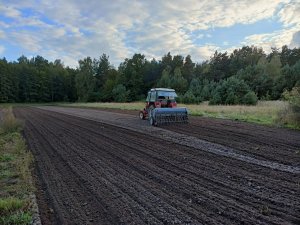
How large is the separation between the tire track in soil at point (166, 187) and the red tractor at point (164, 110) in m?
6.97

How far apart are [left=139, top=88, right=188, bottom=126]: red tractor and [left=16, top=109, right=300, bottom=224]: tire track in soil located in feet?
22.9

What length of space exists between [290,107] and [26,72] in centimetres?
9434

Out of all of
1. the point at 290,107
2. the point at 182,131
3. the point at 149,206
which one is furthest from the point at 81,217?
the point at 290,107

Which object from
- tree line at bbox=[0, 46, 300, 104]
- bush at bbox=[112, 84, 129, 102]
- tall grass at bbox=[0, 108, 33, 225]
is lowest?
tall grass at bbox=[0, 108, 33, 225]

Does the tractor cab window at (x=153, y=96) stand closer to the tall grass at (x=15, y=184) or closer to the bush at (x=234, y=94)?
the tall grass at (x=15, y=184)

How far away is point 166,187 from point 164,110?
11391 mm

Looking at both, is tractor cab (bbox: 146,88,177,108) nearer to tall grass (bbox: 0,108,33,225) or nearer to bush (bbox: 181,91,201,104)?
tall grass (bbox: 0,108,33,225)

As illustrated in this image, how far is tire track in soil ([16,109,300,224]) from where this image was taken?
16.6ft

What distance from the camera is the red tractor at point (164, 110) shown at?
58.0ft

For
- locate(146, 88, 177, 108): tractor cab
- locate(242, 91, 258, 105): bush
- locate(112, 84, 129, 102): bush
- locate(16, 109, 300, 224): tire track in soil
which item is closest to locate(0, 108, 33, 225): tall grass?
locate(16, 109, 300, 224): tire track in soil

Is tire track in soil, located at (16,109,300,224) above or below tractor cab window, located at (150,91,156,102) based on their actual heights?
below

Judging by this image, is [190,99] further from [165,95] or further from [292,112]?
[292,112]

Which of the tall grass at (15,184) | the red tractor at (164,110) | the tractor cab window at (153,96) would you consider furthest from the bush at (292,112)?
the tall grass at (15,184)

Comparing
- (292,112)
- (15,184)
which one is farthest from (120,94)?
(15,184)
